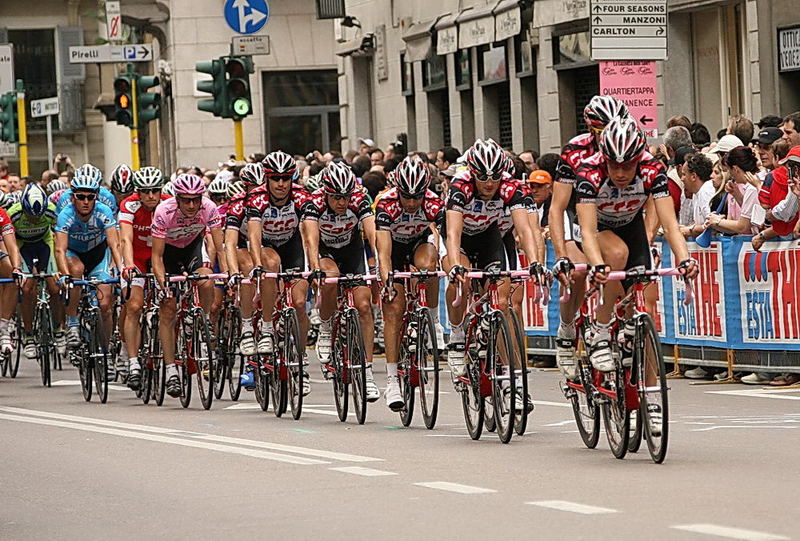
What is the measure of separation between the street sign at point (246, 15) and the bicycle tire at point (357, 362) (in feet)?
36.4

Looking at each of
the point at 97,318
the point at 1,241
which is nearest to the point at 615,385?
the point at 97,318

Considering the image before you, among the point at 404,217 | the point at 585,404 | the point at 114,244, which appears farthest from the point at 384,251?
the point at 114,244

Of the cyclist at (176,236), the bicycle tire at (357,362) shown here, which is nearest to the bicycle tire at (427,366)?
the bicycle tire at (357,362)

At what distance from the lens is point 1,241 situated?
2138cm

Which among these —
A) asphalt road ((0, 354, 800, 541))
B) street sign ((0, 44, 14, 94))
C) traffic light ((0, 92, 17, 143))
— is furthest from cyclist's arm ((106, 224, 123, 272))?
street sign ((0, 44, 14, 94))

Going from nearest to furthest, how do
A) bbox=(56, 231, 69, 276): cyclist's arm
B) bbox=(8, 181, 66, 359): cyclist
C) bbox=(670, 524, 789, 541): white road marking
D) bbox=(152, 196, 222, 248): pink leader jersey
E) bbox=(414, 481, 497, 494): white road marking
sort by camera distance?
bbox=(670, 524, 789, 541): white road marking → bbox=(414, 481, 497, 494): white road marking → bbox=(152, 196, 222, 248): pink leader jersey → bbox=(56, 231, 69, 276): cyclist's arm → bbox=(8, 181, 66, 359): cyclist

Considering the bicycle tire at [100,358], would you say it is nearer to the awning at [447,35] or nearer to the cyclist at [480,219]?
the cyclist at [480,219]

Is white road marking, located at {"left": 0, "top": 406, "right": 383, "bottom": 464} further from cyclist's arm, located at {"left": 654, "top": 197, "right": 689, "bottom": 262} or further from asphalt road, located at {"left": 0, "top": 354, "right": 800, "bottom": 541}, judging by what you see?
cyclist's arm, located at {"left": 654, "top": 197, "right": 689, "bottom": 262}

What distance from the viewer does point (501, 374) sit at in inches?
500

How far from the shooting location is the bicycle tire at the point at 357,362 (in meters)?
14.3

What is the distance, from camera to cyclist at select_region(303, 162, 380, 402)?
15.3m

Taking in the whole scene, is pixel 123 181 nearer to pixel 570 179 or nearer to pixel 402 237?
pixel 402 237

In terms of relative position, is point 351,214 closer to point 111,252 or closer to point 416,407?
point 416,407

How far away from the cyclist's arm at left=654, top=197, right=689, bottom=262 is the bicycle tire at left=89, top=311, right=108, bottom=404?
7.21m
